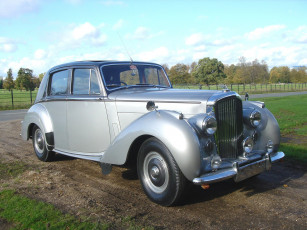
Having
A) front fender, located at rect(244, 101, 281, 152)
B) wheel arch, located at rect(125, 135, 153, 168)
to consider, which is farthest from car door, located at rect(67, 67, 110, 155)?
front fender, located at rect(244, 101, 281, 152)

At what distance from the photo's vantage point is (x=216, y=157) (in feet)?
11.4

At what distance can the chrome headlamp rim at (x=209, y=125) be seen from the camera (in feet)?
11.2

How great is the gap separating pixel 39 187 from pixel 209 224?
262 centimetres

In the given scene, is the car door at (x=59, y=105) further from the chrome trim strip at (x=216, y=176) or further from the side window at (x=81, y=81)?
the chrome trim strip at (x=216, y=176)

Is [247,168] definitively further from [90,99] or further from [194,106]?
[90,99]

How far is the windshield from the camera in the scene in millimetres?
4781

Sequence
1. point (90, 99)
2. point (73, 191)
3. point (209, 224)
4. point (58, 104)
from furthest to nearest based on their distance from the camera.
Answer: point (58, 104)
point (90, 99)
point (73, 191)
point (209, 224)

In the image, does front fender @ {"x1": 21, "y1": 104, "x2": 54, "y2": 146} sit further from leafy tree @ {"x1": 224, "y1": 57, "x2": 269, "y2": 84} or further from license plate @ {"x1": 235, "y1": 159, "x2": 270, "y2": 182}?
leafy tree @ {"x1": 224, "y1": 57, "x2": 269, "y2": 84}

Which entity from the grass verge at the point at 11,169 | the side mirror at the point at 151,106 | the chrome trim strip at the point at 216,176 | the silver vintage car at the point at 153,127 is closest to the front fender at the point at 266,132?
the silver vintage car at the point at 153,127

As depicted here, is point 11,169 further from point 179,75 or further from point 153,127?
point 179,75

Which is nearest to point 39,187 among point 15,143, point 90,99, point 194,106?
point 90,99

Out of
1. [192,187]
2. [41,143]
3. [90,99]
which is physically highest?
[90,99]

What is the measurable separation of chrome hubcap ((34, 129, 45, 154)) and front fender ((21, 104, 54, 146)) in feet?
0.79

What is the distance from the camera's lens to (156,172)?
366cm
